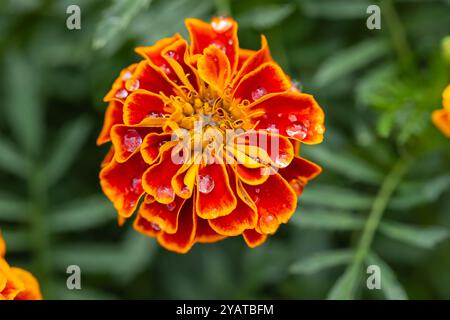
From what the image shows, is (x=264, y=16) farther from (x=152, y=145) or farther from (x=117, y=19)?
(x=152, y=145)

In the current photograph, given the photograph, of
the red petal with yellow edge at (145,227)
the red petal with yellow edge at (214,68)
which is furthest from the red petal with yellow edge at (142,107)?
the red petal with yellow edge at (145,227)

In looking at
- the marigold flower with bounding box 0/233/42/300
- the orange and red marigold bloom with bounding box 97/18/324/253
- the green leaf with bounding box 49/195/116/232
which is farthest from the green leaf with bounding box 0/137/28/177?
the orange and red marigold bloom with bounding box 97/18/324/253

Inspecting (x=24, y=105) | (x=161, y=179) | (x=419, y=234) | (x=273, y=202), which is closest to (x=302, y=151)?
(x=419, y=234)

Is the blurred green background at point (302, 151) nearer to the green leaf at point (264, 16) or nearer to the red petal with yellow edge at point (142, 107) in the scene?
the green leaf at point (264, 16)

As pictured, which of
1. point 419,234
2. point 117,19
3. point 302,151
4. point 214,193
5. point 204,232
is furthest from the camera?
point 302,151
